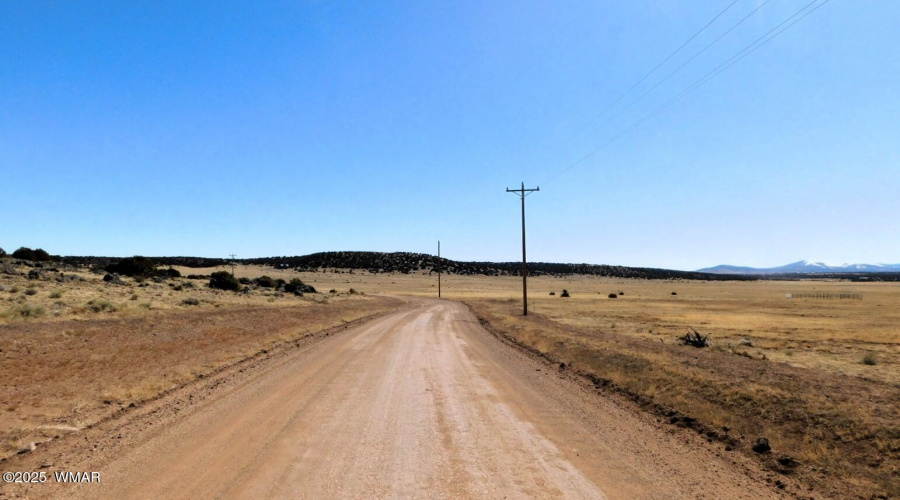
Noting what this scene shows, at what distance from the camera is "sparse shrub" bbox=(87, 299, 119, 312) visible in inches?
854

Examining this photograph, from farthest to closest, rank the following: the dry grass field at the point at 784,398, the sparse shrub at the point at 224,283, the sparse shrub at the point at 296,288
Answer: the sparse shrub at the point at 296,288
the sparse shrub at the point at 224,283
the dry grass field at the point at 784,398

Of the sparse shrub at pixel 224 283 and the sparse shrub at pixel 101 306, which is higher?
the sparse shrub at pixel 224 283

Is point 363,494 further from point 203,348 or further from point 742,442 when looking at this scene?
point 203,348

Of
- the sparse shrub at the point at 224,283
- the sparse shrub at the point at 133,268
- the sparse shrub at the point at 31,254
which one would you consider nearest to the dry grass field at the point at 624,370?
the sparse shrub at the point at 224,283

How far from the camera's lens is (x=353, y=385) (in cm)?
1134

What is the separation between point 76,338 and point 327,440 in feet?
45.0

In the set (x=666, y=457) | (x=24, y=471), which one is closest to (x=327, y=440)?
(x=24, y=471)

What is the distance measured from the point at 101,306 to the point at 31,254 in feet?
120

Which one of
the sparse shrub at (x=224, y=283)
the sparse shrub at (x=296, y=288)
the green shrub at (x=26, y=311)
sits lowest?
the sparse shrub at (x=296, y=288)

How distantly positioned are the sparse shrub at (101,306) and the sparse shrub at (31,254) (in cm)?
3366

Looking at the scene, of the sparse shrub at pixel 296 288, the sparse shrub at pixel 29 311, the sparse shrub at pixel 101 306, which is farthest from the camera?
the sparse shrub at pixel 296 288

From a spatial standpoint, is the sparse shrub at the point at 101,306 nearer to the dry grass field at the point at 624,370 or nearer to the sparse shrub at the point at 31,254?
the dry grass field at the point at 624,370

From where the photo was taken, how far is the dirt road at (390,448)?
219 inches

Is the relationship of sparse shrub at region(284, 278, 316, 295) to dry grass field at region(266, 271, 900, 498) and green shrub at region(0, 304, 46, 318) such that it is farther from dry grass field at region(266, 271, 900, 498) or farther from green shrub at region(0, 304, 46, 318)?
dry grass field at region(266, 271, 900, 498)
